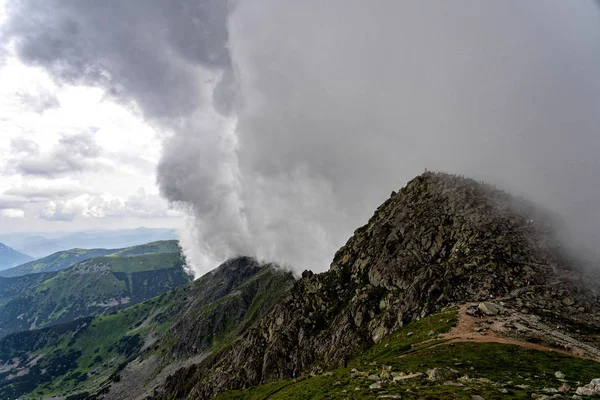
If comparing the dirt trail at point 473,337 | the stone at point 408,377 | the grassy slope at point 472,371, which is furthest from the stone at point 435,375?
the dirt trail at point 473,337

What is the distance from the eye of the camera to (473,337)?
71.1 metres

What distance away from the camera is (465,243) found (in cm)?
11681

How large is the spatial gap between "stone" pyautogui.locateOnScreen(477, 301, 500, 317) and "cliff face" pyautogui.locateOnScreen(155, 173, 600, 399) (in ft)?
13.8

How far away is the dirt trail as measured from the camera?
2552 inches

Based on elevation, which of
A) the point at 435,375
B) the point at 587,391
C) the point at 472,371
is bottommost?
the point at 587,391

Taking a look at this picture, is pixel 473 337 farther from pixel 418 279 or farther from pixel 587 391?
pixel 418 279

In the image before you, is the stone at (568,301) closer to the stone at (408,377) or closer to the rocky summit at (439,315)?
the rocky summit at (439,315)

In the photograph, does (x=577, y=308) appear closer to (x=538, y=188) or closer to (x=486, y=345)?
(x=486, y=345)

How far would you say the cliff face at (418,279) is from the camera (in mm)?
94812

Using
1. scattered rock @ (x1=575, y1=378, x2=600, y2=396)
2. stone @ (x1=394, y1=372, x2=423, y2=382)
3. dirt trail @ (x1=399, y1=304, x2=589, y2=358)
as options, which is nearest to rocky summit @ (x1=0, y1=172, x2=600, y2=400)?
scattered rock @ (x1=575, y1=378, x2=600, y2=396)

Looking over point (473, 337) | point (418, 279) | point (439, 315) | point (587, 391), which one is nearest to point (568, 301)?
point (439, 315)

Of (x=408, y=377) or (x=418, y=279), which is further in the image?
(x=418, y=279)

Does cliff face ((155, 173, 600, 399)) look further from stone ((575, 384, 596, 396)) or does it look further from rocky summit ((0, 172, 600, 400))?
stone ((575, 384, 596, 396))

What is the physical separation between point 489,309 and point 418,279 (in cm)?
3115
